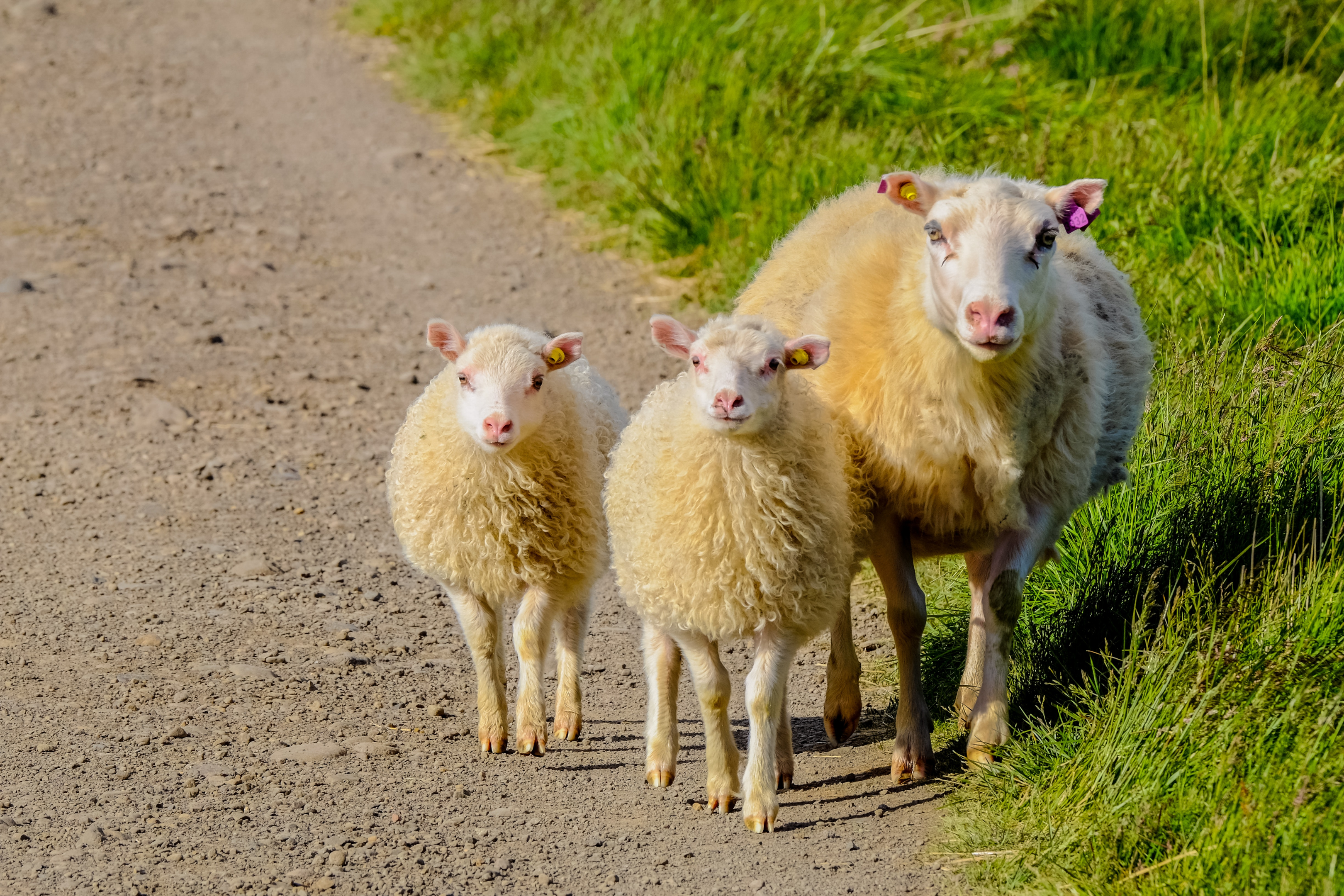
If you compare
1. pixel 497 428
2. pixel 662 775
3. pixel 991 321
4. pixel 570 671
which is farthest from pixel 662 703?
pixel 991 321

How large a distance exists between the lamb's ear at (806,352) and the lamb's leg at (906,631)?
2.25ft

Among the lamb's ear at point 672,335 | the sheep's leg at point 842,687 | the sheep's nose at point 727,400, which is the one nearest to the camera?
the sheep's nose at point 727,400

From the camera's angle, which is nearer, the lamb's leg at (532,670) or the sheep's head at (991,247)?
the sheep's head at (991,247)

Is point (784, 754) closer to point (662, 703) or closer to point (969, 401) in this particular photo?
point (662, 703)

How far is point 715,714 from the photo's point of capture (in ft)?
15.1

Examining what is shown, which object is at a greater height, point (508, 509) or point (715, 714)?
point (508, 509)

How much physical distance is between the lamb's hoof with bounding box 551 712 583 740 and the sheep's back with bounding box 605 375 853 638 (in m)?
0.84

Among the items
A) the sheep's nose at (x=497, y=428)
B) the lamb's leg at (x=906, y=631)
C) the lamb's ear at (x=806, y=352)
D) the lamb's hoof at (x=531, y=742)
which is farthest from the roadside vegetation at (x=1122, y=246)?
the sheep's nose at (x=497, y=428)

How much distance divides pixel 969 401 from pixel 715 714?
123cm

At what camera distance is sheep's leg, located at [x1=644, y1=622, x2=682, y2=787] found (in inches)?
191

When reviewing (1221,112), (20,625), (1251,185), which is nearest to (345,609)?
(20,625)

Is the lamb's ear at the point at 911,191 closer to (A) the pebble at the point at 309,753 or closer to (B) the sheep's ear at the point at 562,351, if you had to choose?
(B) the sheep's ear at the point at 562,351

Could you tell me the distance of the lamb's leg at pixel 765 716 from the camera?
4.48 meters

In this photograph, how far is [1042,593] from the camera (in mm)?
5617
